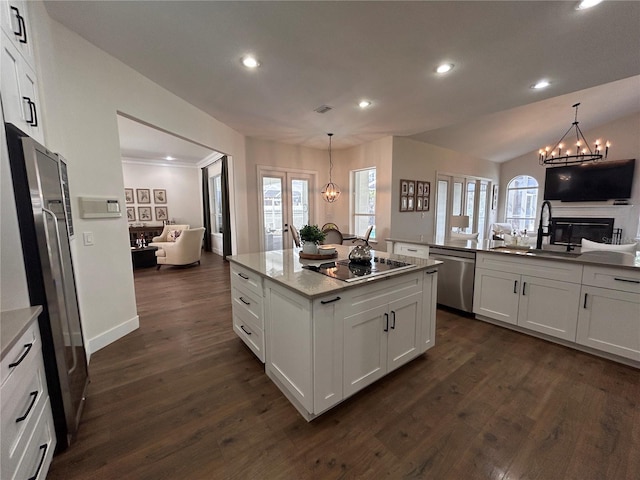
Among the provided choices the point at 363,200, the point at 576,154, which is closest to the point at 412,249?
the point at 363,200

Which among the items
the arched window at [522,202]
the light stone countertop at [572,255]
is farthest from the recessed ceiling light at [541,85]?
the arched window at [522,202]

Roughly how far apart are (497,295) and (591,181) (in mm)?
7019

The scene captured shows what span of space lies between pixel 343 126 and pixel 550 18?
295cm

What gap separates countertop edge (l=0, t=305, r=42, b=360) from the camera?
3.16ft

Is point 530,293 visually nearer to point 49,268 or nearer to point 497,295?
point 497,295

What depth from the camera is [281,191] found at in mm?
5832

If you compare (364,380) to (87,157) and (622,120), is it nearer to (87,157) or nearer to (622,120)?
(87,157)

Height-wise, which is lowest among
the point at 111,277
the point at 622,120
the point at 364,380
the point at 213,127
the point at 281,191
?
the point at 364,380

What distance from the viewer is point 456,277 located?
10.5ft

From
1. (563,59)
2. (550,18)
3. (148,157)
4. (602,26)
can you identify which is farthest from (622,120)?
(148,157)

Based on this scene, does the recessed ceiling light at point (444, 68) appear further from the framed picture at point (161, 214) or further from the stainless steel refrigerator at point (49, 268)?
the framed picture at point (161, 214)

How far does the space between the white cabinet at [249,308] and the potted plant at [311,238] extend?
58 cm

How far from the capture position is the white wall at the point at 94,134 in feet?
6.84

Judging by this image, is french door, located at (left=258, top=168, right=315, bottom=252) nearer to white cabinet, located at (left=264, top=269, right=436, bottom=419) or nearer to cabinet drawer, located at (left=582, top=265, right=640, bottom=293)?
white cabinet, located at (left=264, top=269, right=436, bottom=419)
